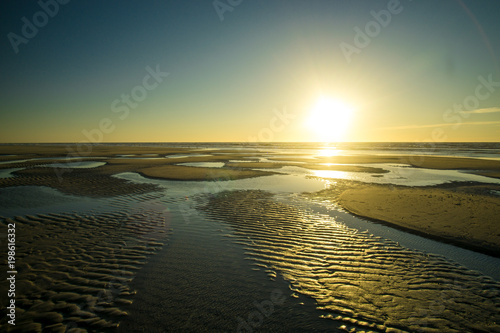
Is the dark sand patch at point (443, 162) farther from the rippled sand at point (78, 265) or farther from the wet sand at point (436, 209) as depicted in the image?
the rippled sand at point (78, 265)

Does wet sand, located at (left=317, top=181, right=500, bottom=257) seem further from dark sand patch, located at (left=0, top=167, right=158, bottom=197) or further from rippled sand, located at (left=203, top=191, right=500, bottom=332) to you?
dark sand patch, located at (left=0, top=167, right=158, bottom=197)

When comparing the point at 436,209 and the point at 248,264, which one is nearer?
the point at 248,264

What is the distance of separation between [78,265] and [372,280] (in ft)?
26.8

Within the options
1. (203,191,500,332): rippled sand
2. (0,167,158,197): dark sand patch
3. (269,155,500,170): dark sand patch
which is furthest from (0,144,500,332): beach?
(269,155,500,170): dark sand patch

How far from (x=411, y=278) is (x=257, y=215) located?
6707mm

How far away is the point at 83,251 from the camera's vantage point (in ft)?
24.8

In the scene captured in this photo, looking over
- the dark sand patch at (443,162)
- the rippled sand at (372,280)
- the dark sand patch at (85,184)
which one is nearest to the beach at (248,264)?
the rippled sand at (372,280)

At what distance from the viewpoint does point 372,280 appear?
6.13 m

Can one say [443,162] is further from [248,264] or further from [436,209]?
[248,264]

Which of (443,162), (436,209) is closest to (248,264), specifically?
(436,209)

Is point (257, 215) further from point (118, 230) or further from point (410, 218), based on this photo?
point (410, 218)

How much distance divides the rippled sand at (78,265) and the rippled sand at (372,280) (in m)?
3.66

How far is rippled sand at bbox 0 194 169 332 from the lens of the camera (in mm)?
4676

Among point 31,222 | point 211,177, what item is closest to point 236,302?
point 31,222
